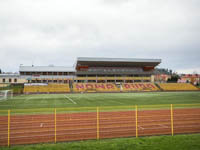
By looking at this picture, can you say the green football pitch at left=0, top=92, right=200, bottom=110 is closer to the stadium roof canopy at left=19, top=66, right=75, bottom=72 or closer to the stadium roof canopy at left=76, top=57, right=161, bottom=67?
the stadium roof canopy at left=76, top=57, right=161, bottom=67

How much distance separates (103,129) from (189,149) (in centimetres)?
595

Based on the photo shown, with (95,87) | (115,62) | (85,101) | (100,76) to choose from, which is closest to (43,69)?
(95,87)

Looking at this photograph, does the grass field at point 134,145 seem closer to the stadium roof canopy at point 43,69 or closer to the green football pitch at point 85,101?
the green football pitch at point 85,101

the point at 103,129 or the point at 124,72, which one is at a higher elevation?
the point at 124,72

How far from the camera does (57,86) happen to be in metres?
70.9

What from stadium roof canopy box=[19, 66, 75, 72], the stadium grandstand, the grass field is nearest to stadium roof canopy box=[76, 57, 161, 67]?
the stadium grandstand

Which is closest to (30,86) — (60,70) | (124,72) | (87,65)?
(60,70)

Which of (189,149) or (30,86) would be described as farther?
(30,86)

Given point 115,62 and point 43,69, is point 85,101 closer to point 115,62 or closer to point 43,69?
point 115,62

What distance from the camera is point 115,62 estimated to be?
77312 millimetres


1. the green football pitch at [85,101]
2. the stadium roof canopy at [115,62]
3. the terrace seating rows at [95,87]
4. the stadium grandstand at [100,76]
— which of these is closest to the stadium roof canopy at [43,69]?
the stadium grandstand at [100,76]

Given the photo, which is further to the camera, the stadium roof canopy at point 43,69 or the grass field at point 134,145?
the stadium roof canopy at point 43,69

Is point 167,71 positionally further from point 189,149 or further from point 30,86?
point 189,149

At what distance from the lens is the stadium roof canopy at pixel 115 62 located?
75.2m
